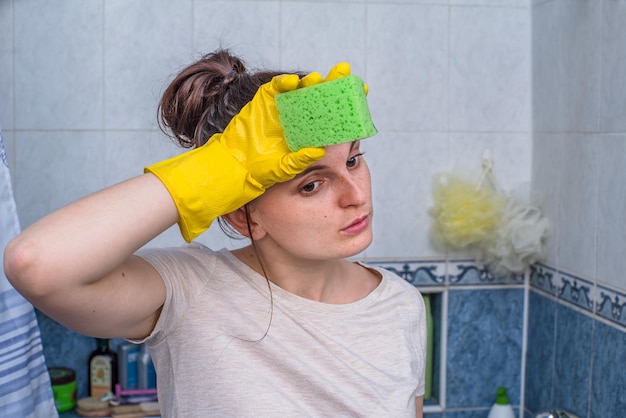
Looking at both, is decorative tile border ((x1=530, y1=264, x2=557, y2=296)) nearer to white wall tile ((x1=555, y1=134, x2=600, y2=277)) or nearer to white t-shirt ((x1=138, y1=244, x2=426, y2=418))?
white wall tile ((x1=555, y1=134, x2=600, y2=277))

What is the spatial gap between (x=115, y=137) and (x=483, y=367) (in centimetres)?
120

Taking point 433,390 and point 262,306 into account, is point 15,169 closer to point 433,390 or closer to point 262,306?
point 262,306

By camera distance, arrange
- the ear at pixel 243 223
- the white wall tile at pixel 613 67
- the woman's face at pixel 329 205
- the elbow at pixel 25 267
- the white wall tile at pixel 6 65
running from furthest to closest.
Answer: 1. the white wall tile at pixel 6 65
2. the white wall tile at pixel 613 67
3. the ear at pixel 243 223
4. the woman's face at pixel 329 205
5. the elbow at pixel 25 267

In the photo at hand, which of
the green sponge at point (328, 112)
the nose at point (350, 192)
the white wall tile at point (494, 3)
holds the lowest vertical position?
the nose at point (350, 192)

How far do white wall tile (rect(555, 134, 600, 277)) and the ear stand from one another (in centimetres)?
99

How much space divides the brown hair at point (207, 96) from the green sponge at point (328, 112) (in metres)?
0.18

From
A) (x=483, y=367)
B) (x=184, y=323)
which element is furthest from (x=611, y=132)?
(x=184, y=323)

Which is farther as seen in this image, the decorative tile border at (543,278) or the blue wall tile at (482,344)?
the blue wall tile at (482,344)

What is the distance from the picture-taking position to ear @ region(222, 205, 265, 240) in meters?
1.26

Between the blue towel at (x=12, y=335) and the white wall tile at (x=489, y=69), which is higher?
the white wall tile at (x=489, y=69)

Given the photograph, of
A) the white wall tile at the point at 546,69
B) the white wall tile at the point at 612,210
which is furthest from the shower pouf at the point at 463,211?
the white wall tile at the point at 612,210

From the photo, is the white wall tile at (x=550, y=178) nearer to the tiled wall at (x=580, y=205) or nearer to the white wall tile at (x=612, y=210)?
the tiled wall at (x=580, y=205)

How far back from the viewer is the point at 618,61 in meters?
1.80

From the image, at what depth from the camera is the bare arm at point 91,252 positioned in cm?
96
